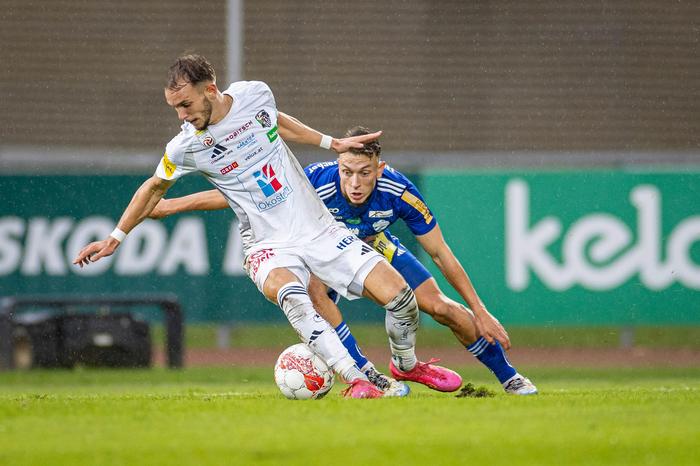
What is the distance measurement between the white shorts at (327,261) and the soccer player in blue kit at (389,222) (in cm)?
45

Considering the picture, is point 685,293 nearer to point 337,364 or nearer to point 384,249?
point 384,249

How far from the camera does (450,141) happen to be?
56.7 ft

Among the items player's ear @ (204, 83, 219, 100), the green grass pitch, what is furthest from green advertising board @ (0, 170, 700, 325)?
player's ear @ (204, 83, 219, 100)

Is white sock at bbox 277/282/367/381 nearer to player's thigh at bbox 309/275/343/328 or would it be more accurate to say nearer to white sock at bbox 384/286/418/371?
white sock at bbox 384/286/418/371

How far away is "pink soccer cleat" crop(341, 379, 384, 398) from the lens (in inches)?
269

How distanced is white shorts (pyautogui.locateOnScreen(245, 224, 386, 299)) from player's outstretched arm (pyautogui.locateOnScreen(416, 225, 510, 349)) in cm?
54

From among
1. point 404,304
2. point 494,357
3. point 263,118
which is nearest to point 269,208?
point 263,118

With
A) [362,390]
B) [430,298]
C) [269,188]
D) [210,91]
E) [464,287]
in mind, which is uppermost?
[210,91]

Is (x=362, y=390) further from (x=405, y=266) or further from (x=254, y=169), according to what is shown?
(x=254, y=169)

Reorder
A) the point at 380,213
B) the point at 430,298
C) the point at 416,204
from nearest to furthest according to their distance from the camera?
the point at 416,204, the point at 380,213, the point at 430,298

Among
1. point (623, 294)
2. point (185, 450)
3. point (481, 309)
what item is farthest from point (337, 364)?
point (623, 294)

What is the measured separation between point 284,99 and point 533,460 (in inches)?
493

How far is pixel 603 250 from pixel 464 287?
16.5 ft

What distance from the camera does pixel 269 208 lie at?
712cm
